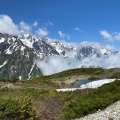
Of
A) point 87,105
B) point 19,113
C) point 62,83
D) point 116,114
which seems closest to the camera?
point 116,114

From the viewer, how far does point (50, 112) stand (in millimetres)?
27203

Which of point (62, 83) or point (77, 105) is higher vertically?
point (62, 83)

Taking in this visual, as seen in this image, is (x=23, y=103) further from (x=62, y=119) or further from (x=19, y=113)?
(x=62, y=119)

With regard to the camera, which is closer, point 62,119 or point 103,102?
point 62,119

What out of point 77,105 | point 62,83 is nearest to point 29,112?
point 77,105

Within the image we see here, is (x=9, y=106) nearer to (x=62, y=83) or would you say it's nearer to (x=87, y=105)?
(x=87, y=105)

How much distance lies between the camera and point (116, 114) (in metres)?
21.7

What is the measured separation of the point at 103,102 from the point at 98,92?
24.7 ft

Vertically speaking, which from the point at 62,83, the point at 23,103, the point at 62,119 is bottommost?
the point at 62,119

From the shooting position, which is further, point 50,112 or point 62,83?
point 62,83

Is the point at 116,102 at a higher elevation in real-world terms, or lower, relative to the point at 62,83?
lower

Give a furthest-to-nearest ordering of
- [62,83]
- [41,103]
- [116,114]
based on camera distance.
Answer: [62,83] < [41,103] < [116,114]

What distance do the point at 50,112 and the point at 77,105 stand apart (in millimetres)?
2806

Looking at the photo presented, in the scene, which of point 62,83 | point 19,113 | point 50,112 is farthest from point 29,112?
point 62,83
